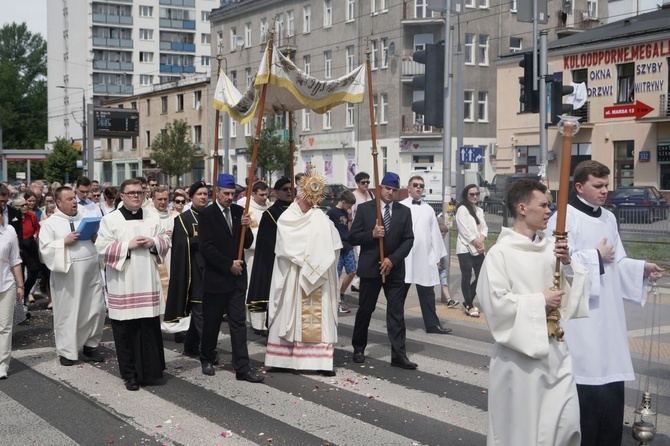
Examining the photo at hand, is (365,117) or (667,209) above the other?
(365,117)

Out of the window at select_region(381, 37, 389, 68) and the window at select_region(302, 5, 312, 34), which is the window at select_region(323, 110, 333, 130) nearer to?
the window at select_region(381, 37, 389, 68)

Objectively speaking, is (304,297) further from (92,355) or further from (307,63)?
(307,63)

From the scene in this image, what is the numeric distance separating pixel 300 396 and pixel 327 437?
1.32m

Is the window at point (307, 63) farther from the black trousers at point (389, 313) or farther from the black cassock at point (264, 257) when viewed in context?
the black trousers at point (389, 313)

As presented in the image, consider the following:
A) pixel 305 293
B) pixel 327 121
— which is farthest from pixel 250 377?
pixel 327 121

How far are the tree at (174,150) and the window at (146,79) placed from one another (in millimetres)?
35259

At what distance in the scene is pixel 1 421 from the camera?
23.2 feet

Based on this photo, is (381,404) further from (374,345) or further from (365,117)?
(365,117)

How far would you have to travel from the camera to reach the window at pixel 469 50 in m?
50.3

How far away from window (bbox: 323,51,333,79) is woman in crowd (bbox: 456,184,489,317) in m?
44.0

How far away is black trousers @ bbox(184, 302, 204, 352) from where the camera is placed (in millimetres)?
9625

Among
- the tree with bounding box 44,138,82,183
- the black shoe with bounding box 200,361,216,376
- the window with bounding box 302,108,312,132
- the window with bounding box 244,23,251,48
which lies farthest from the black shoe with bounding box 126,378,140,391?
the tree with bounding box 44,138,82,183

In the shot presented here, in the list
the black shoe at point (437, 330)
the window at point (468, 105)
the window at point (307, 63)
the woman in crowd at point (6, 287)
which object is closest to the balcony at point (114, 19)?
the window at point (307, 63)

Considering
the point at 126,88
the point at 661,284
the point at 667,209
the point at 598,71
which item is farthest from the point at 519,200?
the point at 126,88
